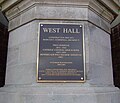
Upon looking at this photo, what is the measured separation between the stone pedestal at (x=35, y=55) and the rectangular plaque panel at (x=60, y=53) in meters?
0.13

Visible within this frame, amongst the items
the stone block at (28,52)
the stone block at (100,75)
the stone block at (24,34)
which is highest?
the stone block at (24,34)

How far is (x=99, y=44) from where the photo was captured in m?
4.59

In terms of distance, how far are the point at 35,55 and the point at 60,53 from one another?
589 mm

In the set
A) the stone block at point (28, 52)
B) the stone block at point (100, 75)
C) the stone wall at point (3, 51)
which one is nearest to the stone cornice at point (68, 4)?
the stone wall at point (3, 51)

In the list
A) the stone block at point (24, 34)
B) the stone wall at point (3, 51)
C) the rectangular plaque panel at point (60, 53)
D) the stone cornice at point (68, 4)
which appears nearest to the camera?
the rectangular plaque panel at point (60, 53)

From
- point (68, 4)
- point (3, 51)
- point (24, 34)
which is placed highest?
point (68, 4)

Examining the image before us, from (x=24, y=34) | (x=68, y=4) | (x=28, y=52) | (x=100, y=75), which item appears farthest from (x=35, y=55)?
(x=100, y=75)

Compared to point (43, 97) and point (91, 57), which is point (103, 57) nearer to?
point (91, 57)

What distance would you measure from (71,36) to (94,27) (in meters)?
0.73

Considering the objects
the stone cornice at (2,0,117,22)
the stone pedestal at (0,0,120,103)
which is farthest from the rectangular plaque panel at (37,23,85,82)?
the stone cornice at (2,0,117,22)

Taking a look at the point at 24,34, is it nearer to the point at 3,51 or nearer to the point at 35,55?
the point at 35,55

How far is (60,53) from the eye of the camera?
4098mm

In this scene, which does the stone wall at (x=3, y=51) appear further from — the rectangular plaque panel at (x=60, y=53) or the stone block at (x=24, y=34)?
the rectangular plaque panel at (x=60, y=53)

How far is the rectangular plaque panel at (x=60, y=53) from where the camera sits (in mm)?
3943
